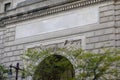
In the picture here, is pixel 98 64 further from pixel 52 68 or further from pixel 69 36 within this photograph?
pixel 69 36

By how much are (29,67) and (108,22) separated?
5574 mm

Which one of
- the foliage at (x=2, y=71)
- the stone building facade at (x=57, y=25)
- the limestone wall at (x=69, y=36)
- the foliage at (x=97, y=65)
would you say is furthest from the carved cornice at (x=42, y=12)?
the foliage at (x=97, y=65)

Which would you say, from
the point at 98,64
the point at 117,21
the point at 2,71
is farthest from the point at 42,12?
the point at 98,64

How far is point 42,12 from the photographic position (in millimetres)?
25516

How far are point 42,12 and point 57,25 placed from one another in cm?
170

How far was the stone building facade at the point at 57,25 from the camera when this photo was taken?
867 inches

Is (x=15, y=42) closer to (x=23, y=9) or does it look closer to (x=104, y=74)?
(x=23, y=9)

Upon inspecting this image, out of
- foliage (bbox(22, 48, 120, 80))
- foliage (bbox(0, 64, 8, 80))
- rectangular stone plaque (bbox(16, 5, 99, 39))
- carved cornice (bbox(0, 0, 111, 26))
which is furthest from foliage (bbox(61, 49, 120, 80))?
foliage (bbox(0, 64, 8, 80))

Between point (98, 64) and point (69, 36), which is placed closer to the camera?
point (98, 64)

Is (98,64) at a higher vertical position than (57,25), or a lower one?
lower

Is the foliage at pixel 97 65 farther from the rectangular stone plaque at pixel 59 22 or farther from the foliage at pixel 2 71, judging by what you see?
the foliage at pixel 2 71

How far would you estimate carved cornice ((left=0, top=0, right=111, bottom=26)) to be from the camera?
2345cm

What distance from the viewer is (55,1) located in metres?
25.2

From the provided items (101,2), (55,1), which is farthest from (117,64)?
(55,1)
